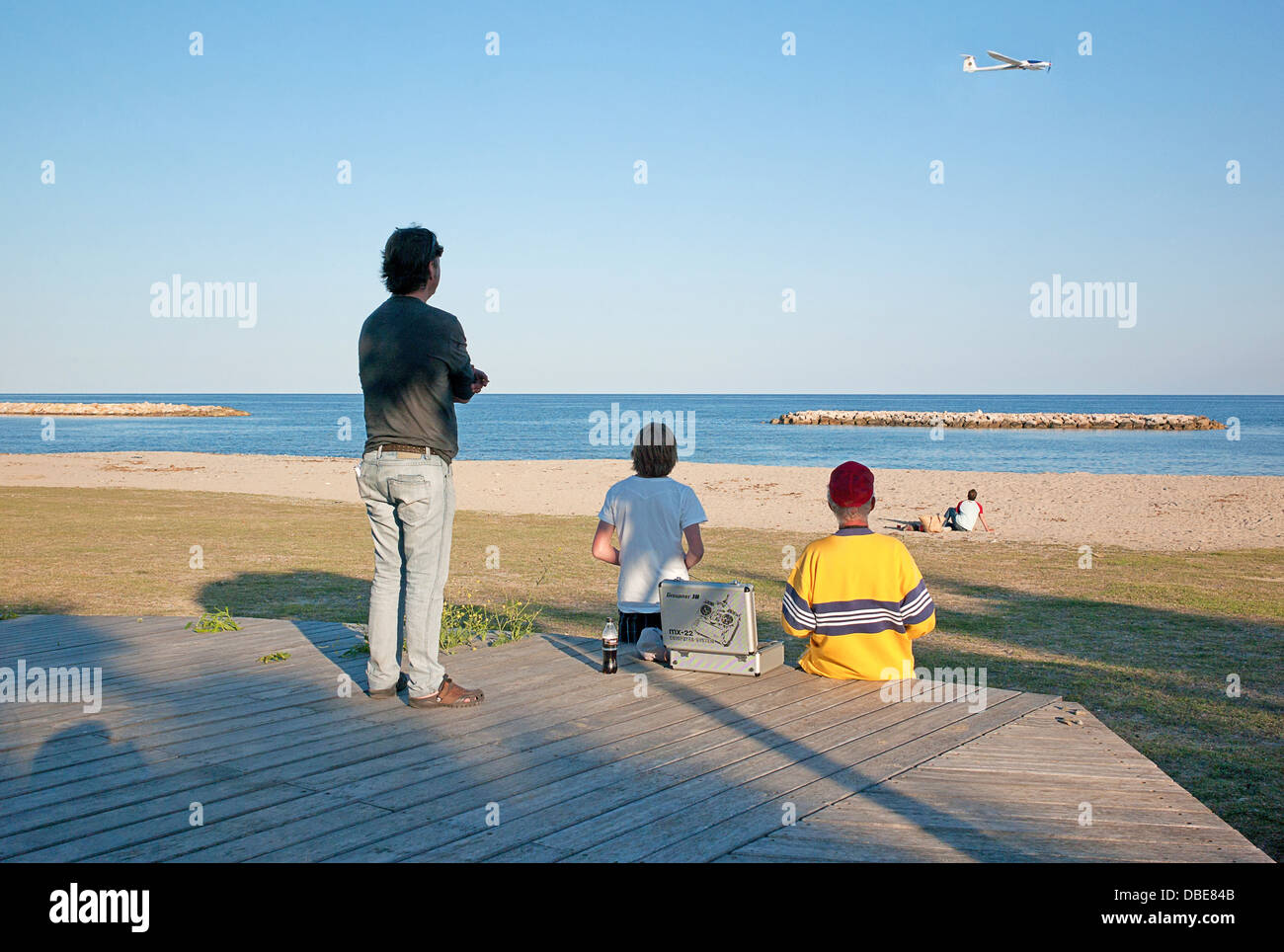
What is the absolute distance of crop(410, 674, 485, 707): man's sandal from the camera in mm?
4797

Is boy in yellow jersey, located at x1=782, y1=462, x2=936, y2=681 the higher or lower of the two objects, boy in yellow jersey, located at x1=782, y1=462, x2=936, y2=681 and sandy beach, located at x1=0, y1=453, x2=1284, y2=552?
the higher

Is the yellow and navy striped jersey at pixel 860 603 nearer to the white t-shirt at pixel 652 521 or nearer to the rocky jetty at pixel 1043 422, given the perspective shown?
the white t-shirt at pixel 652 521

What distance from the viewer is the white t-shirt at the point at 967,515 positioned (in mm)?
18391

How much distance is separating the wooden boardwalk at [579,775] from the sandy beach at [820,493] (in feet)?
42.9

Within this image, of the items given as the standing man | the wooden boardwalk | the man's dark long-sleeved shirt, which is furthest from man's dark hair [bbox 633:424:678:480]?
the man's dark long-sleeved shirt

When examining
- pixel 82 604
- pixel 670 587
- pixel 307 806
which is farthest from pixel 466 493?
pixel 307 806

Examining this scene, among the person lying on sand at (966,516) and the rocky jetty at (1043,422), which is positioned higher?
the rocky jetty at (1043,422)

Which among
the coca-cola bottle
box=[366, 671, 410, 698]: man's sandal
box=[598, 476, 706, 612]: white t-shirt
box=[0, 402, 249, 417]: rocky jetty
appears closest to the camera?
box=[366, 671, 410, 698]: man's sandal

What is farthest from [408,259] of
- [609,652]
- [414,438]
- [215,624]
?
[215,624]

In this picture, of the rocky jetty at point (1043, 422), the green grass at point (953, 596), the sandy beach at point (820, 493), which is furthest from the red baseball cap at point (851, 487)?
the rocky jetty at point (1043, 422)

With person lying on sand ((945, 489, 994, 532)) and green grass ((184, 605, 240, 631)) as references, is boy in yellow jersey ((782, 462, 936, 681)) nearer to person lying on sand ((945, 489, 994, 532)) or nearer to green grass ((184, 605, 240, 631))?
green grass ((184, 605, 240, 631))

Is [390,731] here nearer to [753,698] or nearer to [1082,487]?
[753,698]

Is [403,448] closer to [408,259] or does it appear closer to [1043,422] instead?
[408,259]
